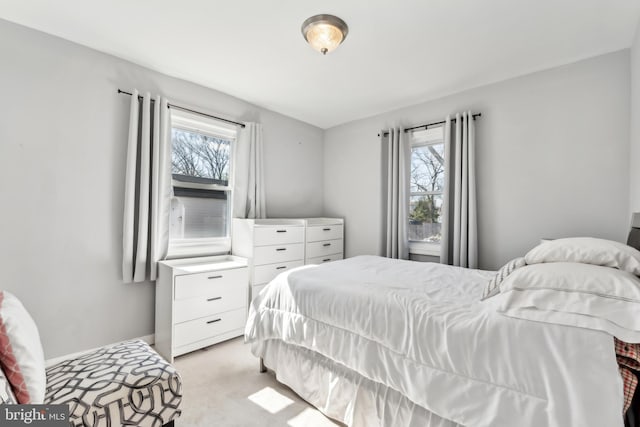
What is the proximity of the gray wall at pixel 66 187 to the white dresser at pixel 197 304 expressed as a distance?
0.34m

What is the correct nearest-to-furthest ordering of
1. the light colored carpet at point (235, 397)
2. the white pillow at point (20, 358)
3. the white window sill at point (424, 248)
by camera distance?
the white pillow at point (20, 358)
the light colored carpet at point (235, 397)
the white window sill at point (424, 248)

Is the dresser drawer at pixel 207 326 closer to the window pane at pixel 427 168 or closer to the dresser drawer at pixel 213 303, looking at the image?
the dresser drawer at pixel 213 303

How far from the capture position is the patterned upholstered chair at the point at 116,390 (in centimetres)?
113

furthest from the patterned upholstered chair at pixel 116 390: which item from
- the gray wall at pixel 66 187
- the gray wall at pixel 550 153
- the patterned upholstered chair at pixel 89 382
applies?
the gray wall at pixel 550 153

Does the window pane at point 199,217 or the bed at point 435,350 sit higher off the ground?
the window pane at point 199,217

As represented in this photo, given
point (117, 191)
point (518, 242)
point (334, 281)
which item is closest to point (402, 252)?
point (518, 242)

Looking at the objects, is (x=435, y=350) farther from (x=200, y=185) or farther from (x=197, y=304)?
(x=200, y=185)

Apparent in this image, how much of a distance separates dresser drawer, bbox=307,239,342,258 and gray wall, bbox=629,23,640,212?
2827 mm

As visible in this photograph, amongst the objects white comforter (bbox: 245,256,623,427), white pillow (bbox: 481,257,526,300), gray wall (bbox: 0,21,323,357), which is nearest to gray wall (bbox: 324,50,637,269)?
white comforter (bbox: 245,256,623,427)

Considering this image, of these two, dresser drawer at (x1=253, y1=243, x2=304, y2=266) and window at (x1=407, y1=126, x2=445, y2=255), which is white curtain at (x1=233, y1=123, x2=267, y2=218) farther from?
window at (x1=407, y1=126, x2=445, y2=255)

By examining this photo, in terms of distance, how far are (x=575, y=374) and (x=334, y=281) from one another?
1.22m

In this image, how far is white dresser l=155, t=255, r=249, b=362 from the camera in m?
2.37

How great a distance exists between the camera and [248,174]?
331cm

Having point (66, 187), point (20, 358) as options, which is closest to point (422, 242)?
point (20, 358)
